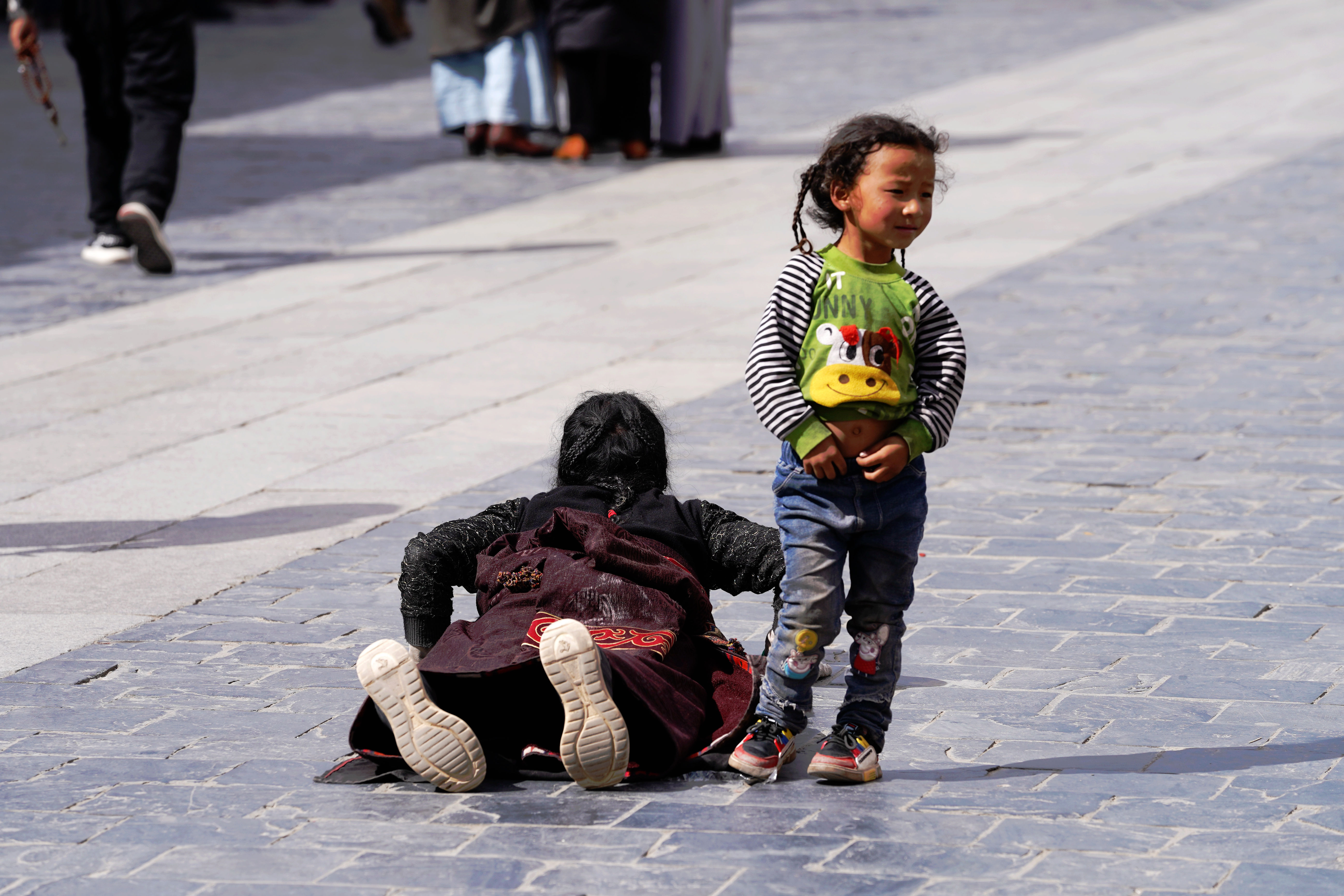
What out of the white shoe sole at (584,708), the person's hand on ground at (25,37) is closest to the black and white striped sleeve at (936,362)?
the white shoe sole at (584,708)

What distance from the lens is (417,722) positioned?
3.54 meters

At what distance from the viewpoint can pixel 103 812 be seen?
3.57 m

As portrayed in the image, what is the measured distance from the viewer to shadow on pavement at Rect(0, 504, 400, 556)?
18.4ft

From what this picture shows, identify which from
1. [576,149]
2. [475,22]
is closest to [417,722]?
[576,149]

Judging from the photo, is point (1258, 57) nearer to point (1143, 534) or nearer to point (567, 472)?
point (1143, 534)

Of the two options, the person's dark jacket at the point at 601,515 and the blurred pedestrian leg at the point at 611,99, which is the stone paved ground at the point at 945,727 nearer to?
→ the person's dark jacket at the point at 601,515

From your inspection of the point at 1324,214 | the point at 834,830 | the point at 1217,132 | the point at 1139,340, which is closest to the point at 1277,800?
the point at 834,830

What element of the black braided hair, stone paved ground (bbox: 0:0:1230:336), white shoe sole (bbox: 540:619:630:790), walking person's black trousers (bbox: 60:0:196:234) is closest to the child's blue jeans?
white shoe sole (bbox: 540:619:630:790)

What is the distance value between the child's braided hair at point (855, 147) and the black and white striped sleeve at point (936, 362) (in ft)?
0.67

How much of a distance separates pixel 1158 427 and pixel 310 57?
1506 cm

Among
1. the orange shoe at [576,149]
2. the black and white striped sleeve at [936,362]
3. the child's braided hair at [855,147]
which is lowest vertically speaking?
the orange shoe at [576,149]

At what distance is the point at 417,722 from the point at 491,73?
10982 mm

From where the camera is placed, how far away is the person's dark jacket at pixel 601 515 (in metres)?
3.97

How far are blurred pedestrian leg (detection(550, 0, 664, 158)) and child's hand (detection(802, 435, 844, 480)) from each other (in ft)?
33.8
